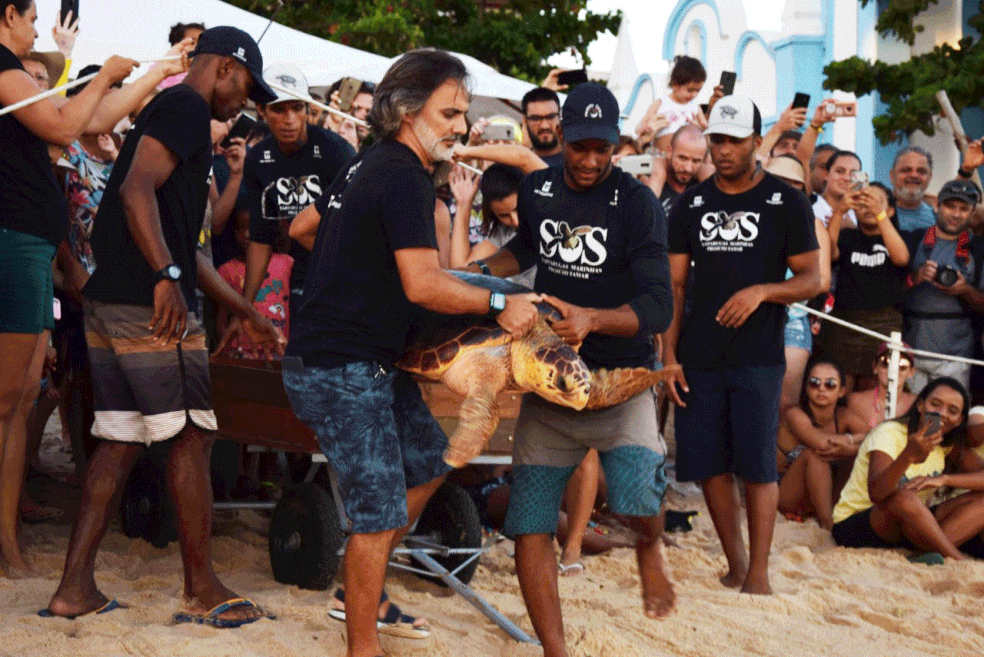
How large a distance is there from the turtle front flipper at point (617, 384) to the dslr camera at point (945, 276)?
3.87m

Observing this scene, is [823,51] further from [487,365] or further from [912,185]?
[487,365]

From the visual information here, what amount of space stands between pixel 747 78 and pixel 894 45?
370cm

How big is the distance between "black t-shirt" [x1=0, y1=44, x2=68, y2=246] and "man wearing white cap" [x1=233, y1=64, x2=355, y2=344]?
4.71ft

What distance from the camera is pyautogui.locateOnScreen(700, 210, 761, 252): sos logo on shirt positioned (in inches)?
193

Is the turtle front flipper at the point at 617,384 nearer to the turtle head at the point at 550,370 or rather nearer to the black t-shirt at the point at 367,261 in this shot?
the turtle head at the point at 550,370

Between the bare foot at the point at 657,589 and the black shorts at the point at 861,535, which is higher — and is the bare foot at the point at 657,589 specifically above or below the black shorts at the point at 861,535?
above

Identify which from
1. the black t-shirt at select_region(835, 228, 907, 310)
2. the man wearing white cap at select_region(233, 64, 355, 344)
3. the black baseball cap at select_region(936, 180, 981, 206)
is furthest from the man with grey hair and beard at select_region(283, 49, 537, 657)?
the black baseball cap at select_region(936, 180, 981, 206)

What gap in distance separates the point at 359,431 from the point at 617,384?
0.80m

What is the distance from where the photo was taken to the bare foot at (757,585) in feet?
16.0

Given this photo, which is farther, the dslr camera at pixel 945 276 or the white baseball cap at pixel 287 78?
the dslr camera at pixel 945 276

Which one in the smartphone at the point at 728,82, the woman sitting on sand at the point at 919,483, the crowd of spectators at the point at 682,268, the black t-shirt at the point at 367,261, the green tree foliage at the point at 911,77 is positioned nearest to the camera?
the black t-shirt at the point at 367,261

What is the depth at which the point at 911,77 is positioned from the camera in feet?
45.5

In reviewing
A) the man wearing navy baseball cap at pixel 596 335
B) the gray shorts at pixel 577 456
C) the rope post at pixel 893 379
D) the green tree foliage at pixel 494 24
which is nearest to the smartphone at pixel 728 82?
the rope post at pixel 893 379

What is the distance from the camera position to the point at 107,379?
3.93 meters
